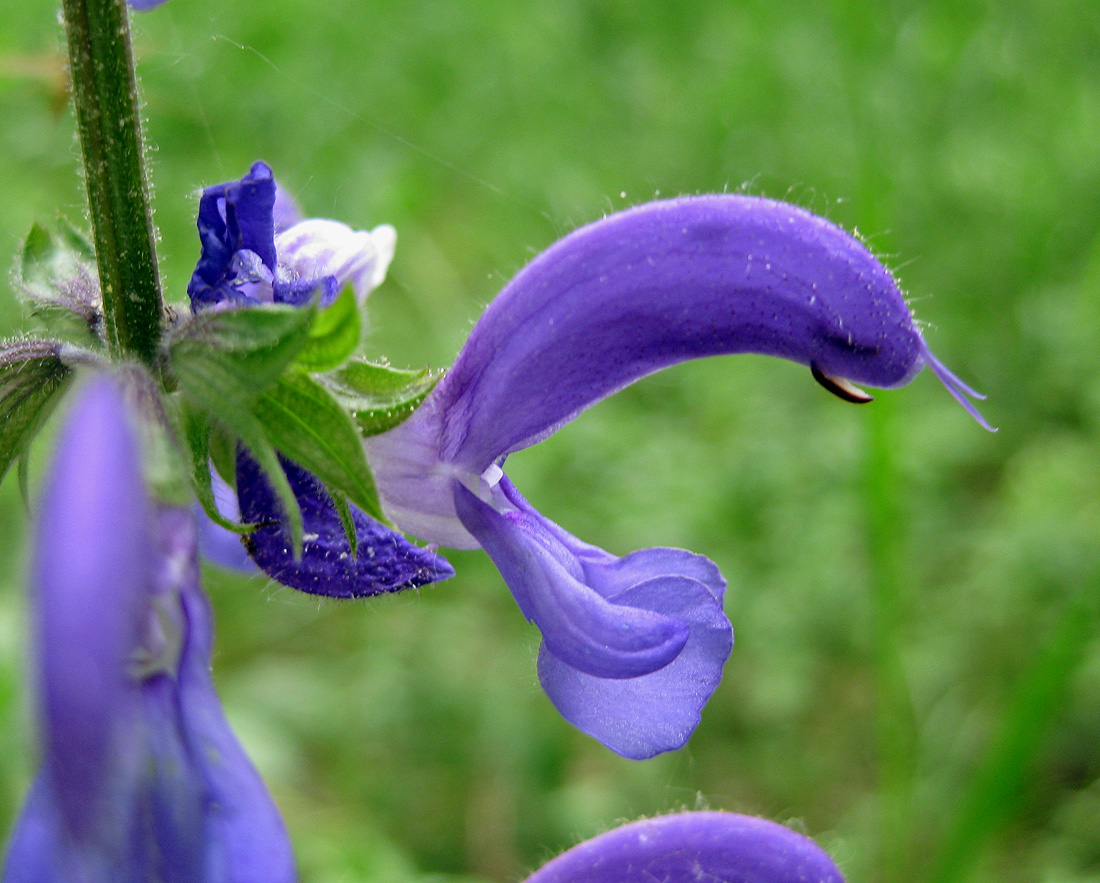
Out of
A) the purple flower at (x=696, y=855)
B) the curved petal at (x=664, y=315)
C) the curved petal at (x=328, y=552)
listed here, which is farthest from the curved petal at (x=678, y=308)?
the purple flower at (x=696, y=855)

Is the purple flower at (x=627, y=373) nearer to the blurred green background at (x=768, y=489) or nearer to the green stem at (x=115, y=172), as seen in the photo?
the blurred green background at (x=768, y=489)

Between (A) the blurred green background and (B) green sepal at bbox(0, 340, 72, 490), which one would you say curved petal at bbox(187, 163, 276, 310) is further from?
(A) the blurred green background

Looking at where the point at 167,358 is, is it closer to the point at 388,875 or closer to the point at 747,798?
the point at 388,875

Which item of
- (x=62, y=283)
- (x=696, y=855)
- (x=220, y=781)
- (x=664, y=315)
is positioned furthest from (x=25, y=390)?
(x=696, y=855)

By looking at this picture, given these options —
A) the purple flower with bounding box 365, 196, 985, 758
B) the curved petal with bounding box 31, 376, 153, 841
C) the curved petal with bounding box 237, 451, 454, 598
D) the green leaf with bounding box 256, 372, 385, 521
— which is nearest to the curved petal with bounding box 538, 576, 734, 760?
the purple flower with bounding box 365, 196, 985, 758

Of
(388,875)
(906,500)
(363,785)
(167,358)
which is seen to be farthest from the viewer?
(906,500)

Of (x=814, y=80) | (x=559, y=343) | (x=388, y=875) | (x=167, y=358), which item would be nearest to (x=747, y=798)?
(x=388, y=875)
